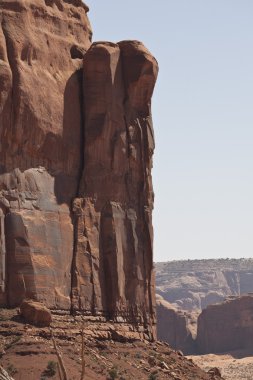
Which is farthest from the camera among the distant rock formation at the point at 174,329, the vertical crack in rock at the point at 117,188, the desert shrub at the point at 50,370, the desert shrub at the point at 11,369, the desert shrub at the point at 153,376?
the distant rock formation at the point at 174,329

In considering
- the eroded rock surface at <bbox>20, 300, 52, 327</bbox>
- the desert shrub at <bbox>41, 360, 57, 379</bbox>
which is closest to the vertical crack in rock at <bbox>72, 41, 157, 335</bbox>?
the eroded rock surface at <bbox>20, 300, 52, 327</bbox>

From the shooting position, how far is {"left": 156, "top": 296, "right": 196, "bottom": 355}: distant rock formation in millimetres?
110438

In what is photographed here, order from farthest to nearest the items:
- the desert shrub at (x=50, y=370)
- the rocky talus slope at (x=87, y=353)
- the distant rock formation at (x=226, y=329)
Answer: the distant rock formation at (x=226, y=329), the rocky talus slope at (x=87, y=353), the desert shrub at (x=50, y=370)

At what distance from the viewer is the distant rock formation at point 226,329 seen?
109688 millimetres

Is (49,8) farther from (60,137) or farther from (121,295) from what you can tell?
(121,295)

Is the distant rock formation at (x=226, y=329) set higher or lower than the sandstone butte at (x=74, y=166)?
lower

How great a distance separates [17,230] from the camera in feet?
134

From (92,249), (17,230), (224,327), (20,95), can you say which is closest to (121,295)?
(92,249)

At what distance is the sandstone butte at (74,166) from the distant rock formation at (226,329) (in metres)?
63.4

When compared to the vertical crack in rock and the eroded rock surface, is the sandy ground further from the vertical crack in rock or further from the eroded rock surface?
the eroded rock surface

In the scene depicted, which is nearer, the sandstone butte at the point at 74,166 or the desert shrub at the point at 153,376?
the desert shrub at the point at 153,376

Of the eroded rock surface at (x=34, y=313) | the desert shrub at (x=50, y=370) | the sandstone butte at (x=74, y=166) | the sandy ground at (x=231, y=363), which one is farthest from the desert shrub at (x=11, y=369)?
the sandy ground at (x=231, y=363)

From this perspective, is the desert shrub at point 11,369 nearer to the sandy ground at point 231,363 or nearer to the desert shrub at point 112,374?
the desert shrub at point 112,374

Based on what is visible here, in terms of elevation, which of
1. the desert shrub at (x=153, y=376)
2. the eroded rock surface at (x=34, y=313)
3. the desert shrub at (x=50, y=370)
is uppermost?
the eroded rock surface at (x=34, y=313)
